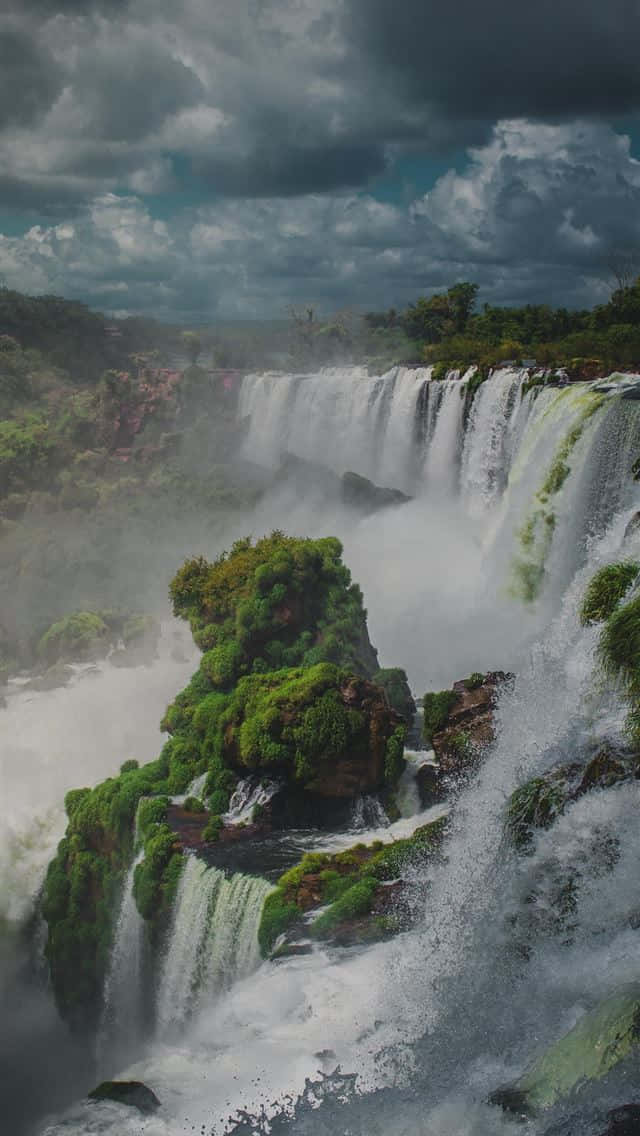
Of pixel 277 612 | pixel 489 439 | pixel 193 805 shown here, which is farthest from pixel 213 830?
pixel 489 439

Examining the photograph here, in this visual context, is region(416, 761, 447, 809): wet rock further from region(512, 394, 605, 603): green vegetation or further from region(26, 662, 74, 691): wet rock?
region(26, 662, 74, 691): wet rock

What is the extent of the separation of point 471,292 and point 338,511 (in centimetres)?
2445

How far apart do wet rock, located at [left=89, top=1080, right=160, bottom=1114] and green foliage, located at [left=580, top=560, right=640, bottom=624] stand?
26.9 ft

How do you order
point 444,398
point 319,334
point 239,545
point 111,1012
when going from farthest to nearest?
point 319,334 → point 444,398 → point 239,545 → point 111,1012

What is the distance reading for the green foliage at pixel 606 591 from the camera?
1290 cm

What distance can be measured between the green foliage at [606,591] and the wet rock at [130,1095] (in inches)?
323

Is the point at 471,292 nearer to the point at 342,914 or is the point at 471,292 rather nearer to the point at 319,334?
the point at 319,334

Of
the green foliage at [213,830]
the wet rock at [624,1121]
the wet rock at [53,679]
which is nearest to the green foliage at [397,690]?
the green foliage at [213,830]

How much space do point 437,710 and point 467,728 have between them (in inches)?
43.6

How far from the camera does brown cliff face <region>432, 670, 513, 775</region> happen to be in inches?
582

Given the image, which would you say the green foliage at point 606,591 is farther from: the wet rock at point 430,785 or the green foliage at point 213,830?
the green foliage at point 213,830

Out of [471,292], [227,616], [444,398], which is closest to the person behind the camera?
[227,616]

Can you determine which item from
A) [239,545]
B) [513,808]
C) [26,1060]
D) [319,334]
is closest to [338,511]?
[239,545]

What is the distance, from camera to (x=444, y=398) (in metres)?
32.5
